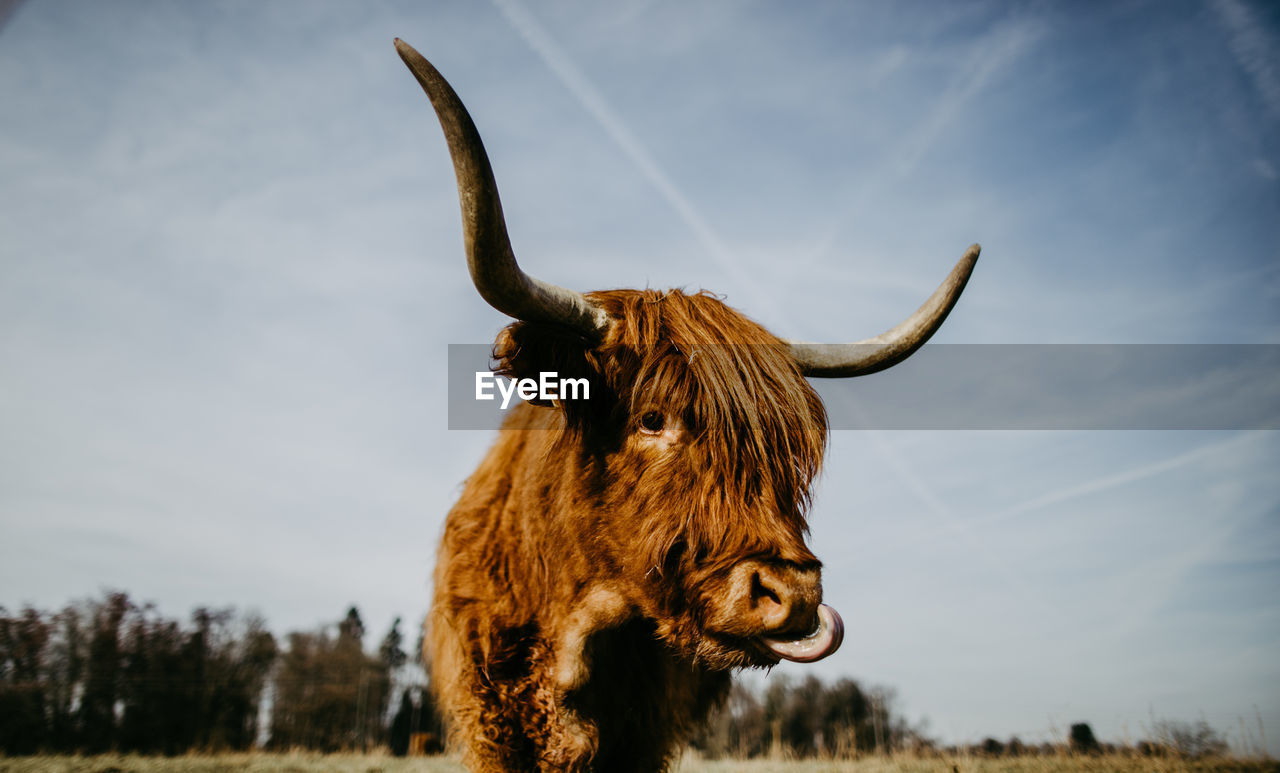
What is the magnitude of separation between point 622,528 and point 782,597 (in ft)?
2.72

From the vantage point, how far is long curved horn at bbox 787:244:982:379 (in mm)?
3691

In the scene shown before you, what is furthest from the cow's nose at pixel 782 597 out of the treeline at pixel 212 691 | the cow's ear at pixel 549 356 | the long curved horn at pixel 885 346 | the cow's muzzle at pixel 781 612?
the treeline at pixel 212 691

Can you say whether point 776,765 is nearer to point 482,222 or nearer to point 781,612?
point 781,612

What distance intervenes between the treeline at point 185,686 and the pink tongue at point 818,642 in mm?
22533

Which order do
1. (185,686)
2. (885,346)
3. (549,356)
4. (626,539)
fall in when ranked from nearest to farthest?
(626,539), (549,356), (885,346), (185,686)

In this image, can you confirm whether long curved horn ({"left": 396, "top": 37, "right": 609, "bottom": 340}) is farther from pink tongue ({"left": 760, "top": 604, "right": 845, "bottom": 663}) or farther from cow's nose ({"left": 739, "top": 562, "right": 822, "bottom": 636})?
pink tongue ({"left": 760, "top": 604, "right": 845, "bottom": 663})

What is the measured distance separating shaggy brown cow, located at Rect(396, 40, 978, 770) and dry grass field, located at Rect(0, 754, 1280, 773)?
259 cm

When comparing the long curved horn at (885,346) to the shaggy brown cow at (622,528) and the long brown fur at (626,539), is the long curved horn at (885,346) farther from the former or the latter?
the long brown fur at (626,539)

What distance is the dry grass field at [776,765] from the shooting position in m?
5.20

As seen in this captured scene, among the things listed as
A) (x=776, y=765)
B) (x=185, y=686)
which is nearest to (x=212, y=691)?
(x=185, y=686)

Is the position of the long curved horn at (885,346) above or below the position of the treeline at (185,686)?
above

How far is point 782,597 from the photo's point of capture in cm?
210

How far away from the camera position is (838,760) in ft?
23.4

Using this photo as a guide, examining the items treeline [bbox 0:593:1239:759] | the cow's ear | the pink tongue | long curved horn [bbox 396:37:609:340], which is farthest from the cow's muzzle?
treeline [bbox 0:593:1239:759]
